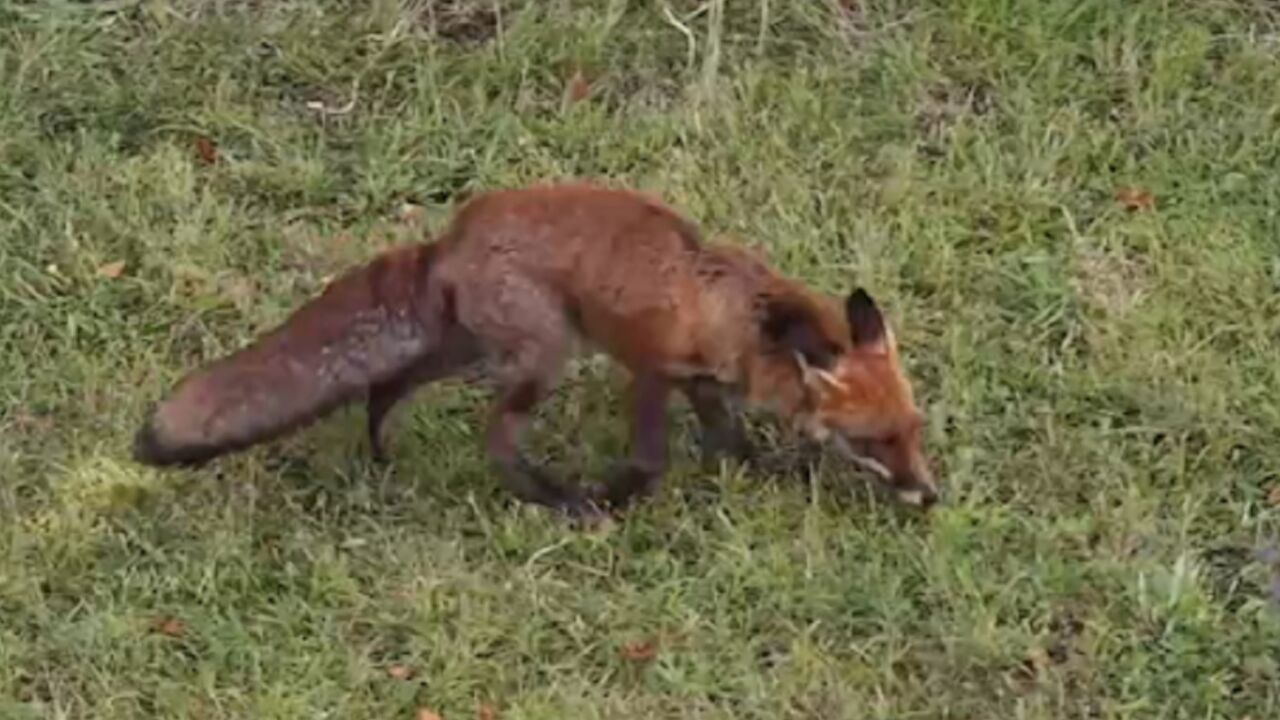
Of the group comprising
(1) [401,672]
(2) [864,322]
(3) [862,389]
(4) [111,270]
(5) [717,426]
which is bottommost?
(4) [111,270]

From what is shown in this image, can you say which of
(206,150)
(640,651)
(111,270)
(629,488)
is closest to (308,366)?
(629,488)

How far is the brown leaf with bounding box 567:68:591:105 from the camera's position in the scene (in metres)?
7.34

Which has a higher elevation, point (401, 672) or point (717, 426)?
point (717, 426)

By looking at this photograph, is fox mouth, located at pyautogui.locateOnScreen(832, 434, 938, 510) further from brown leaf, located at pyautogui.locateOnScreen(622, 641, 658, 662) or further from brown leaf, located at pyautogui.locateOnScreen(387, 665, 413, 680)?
brown leaf, located at pyautogui.locateOnScreen(387, 665, 413, 680)

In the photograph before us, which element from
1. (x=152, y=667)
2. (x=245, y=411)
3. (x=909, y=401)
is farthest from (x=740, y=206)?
(x=152, y=667)

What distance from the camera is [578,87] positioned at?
7.38 m

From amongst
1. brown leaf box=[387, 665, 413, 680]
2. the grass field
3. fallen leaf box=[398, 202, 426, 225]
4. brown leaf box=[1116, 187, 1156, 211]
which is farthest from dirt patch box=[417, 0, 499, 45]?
brown leaf box=[387, 665, 413, 680]

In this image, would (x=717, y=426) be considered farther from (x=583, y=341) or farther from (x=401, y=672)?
(x=401, y=672)

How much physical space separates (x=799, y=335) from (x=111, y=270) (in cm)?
196

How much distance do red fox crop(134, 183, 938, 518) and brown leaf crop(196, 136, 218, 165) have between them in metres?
1.40

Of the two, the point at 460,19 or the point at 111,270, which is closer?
the point at 111,270

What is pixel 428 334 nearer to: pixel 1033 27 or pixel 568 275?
pixel 568 275

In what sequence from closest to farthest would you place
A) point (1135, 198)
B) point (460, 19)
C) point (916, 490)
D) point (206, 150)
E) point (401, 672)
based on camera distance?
point (401, 672) → point (916, 490) → point (1135, 198) → point (206, 150) → point (460, 19)

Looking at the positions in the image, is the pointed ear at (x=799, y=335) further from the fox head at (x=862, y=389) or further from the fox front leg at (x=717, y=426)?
the fox front leg at (x=717, y=426)
